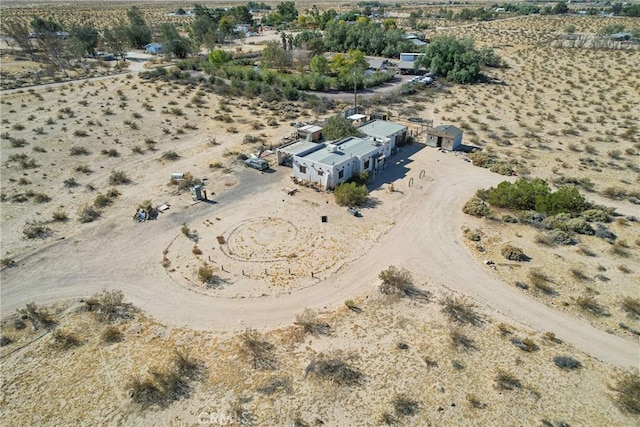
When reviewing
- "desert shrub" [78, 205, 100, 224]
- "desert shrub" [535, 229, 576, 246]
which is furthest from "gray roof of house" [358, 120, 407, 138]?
"desert shrub" [78, 205, 100, 224]

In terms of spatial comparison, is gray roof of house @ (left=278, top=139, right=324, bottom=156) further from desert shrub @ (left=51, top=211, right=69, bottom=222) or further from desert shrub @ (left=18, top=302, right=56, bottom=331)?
desert shrub @ (left=18, top=302, right=56, bottom=331)

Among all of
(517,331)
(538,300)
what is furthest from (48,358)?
(538,300)

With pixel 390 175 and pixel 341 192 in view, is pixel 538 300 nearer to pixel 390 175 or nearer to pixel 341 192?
pixel 341 192

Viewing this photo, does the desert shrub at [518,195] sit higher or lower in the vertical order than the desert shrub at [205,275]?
higher

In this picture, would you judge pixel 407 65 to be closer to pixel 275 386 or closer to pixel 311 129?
pixel 311 129

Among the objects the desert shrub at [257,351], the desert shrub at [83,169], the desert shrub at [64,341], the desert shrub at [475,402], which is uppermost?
the desert shrub at [83,169]

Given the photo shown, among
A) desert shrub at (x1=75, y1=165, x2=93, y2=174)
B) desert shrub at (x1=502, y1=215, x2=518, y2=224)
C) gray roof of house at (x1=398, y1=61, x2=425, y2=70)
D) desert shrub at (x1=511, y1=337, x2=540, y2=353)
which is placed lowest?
desert shrub at (x1=511, y1=337, x2=540, y2=353)

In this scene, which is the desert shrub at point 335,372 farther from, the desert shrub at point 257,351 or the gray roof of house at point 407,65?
the gray roof of house at point 407,65

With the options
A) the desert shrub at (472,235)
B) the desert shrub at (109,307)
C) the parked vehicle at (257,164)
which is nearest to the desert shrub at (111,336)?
the desert shrub at (109,307)
